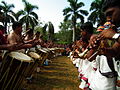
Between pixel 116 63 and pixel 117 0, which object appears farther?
pixel 116 63

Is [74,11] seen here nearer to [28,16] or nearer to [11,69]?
[28,16]

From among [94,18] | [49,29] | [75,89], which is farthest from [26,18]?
[75,89]

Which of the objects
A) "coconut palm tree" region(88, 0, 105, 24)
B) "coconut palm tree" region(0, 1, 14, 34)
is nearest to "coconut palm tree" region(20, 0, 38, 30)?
"coconut palm tree" region(0, 1, 14, 34)

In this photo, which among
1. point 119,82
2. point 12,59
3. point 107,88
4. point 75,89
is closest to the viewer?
point 119,82

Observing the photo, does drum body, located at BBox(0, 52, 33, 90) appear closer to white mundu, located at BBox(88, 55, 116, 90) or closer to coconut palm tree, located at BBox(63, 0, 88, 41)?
white mundu, located at BBox(88, 55, 116, 90)

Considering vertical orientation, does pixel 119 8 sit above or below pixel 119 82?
above

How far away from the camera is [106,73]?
240 centimetres

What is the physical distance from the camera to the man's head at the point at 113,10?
1.52 metres

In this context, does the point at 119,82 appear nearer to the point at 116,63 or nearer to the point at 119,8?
the point at 116,63

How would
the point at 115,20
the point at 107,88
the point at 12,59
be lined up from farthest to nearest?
1. the point at 12,59
2. the point at 107,88
3. the point at 115,20

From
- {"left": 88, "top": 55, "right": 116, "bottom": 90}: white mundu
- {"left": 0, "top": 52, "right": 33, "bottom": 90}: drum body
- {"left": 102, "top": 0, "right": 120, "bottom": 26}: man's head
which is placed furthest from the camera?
{"left": 0, "top": 52, "right": 33, "bottom": 90}: drum body

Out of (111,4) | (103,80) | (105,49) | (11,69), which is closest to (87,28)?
(103,80)

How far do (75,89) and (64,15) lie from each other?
33.2 meters

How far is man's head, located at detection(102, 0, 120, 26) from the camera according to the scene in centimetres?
152
